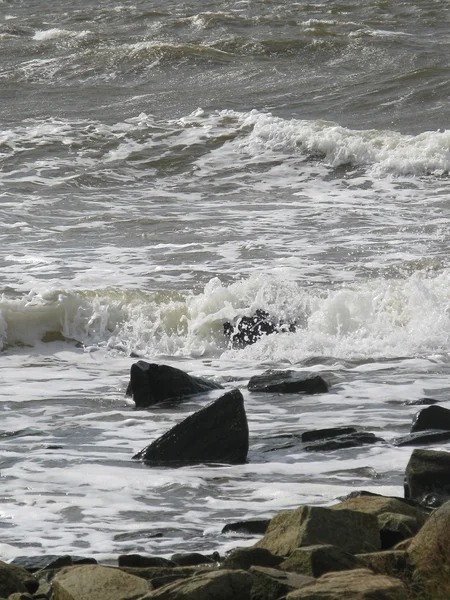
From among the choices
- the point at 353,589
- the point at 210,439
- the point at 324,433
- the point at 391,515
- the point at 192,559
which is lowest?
the point at 324,433

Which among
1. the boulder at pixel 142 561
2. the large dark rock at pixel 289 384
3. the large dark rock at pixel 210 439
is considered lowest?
the large dark rock at pixel 289 384

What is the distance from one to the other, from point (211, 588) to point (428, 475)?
5.85 feet

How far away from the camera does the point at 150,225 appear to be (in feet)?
46.2

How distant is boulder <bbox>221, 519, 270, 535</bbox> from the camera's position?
17.0ft

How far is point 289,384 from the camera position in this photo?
8.05 meters

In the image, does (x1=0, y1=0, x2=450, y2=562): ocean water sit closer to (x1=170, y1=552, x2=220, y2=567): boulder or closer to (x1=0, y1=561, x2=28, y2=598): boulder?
(x1=170, y1=552, x2=220, y2=567): boulder

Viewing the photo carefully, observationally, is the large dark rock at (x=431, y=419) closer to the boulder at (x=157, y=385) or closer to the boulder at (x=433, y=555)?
the boulder at (x=157, y=385)

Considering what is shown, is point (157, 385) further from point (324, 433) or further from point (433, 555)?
point (433, 555)

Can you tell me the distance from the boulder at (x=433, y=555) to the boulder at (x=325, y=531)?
0.31 m

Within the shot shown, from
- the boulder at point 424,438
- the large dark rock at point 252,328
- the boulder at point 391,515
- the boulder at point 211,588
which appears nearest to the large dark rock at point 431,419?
the boulder at point 424,438

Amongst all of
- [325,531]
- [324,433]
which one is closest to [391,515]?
[325,531]

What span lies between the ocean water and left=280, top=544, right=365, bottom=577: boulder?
0.85 m

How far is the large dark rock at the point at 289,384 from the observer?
26.3ft

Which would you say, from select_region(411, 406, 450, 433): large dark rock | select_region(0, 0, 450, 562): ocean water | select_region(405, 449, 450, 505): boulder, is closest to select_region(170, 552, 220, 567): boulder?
select_region(0, 0, 450, 562): ocean water
